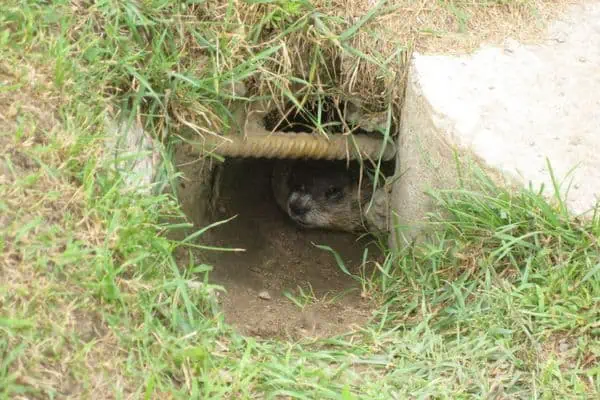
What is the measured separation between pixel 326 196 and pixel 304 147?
3.44ft

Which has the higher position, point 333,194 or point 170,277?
point 170,277

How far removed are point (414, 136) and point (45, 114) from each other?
1.34 m

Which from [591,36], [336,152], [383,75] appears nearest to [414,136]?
[383,75]

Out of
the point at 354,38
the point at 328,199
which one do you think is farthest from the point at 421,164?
the point at 328,199

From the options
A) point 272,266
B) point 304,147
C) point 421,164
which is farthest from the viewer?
point 272,266

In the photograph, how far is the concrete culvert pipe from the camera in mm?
3174

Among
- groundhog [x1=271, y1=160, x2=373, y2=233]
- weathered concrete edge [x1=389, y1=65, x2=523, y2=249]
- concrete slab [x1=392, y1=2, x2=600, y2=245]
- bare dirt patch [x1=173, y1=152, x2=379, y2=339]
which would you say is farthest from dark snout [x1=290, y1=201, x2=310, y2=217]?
concrete slab [x1=392, y1=2, x2=600, y2=245]

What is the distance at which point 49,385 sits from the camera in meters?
1.84

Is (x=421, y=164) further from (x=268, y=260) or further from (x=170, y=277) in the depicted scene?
(x=268, y=260)

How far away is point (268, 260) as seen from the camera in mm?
3930

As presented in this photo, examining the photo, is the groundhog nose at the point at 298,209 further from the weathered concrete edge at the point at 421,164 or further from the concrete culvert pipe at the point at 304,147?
the weathered concrete edge at the point at 421,164

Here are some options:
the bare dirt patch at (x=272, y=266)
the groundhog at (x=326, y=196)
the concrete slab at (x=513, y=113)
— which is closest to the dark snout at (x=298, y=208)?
the groundhog at (x=326, y=196)

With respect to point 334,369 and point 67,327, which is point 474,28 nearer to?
point 334,369

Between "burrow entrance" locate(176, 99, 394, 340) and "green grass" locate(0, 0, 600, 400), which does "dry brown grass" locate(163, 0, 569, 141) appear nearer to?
"green grass" locate(0, 0, 600, 400)
